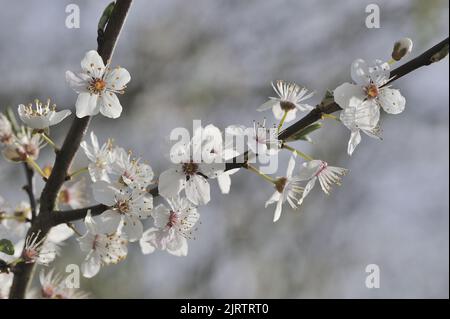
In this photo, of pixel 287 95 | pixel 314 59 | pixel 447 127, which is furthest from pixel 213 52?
pixel 287 95

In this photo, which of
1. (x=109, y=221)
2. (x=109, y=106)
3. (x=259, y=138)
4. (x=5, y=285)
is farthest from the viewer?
(x=5, y=285)

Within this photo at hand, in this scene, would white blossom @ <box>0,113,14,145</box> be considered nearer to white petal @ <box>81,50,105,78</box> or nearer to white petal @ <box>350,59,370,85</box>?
white petal @ <box>81,50,105,78</box>

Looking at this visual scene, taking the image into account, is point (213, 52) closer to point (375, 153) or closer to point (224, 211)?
point (224, 211)

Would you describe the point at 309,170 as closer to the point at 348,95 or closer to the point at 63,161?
the point at 348,95

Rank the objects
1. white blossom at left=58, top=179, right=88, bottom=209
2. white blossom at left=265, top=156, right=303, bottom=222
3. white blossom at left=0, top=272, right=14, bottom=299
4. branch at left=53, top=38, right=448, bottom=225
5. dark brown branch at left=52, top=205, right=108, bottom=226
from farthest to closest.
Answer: white blossom at left=58, top=179, right=88, bottom=209 < white blossom at left=0, top=272, right=14, bottom=299 < white blossom at left=265, top=156, right=303, bottom=222 < dark brown branch at left=52, top=205, right=108, bottom=226 < branch at left=53, top=38, right=448, bottom=225

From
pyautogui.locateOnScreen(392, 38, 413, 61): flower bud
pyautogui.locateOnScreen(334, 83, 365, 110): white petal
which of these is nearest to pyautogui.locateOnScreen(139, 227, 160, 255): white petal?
pyautogui.locateOnScreen(334, 83, 365, 110): white petal

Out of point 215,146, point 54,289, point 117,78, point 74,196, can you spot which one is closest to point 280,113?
point 215,146

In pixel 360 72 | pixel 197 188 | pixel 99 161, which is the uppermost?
pixel 360 72
